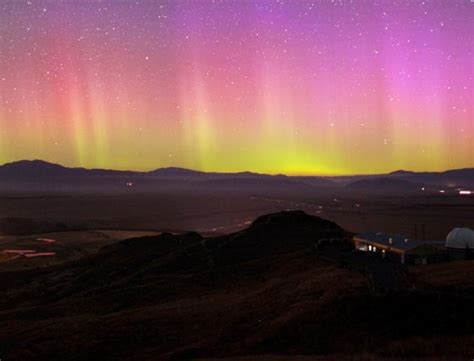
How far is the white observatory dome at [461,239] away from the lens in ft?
159

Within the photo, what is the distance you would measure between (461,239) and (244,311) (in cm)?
2561

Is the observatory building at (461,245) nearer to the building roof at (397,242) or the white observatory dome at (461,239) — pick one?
the white observatory dome at (461,239)

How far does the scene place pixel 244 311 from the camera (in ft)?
110

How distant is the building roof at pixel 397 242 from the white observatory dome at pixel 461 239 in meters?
1.62

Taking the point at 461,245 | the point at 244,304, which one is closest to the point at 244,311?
the point at 244,304

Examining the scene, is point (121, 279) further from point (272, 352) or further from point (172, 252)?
point (272, 352)

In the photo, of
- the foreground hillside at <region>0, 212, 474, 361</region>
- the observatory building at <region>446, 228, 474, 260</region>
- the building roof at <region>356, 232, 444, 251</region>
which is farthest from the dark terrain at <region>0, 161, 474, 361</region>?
the observatory building at <region>446, 228, 474, 260</region>

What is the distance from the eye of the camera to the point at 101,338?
103 ft

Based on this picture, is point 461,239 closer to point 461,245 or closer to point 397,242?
point 461,245

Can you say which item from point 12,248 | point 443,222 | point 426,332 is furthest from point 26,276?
point 443,222

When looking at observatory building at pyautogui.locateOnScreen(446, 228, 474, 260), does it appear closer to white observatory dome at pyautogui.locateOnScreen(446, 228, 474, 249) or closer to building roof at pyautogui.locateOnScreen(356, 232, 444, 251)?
white observatory dome at pyautogui.locateOnScreen(446, 228, 474, 249)

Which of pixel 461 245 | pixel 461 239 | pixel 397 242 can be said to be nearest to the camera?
pixel 461 245

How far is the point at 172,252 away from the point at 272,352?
4505 cm

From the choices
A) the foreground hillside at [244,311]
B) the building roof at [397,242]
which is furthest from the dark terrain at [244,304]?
the building roof at [397,242]
